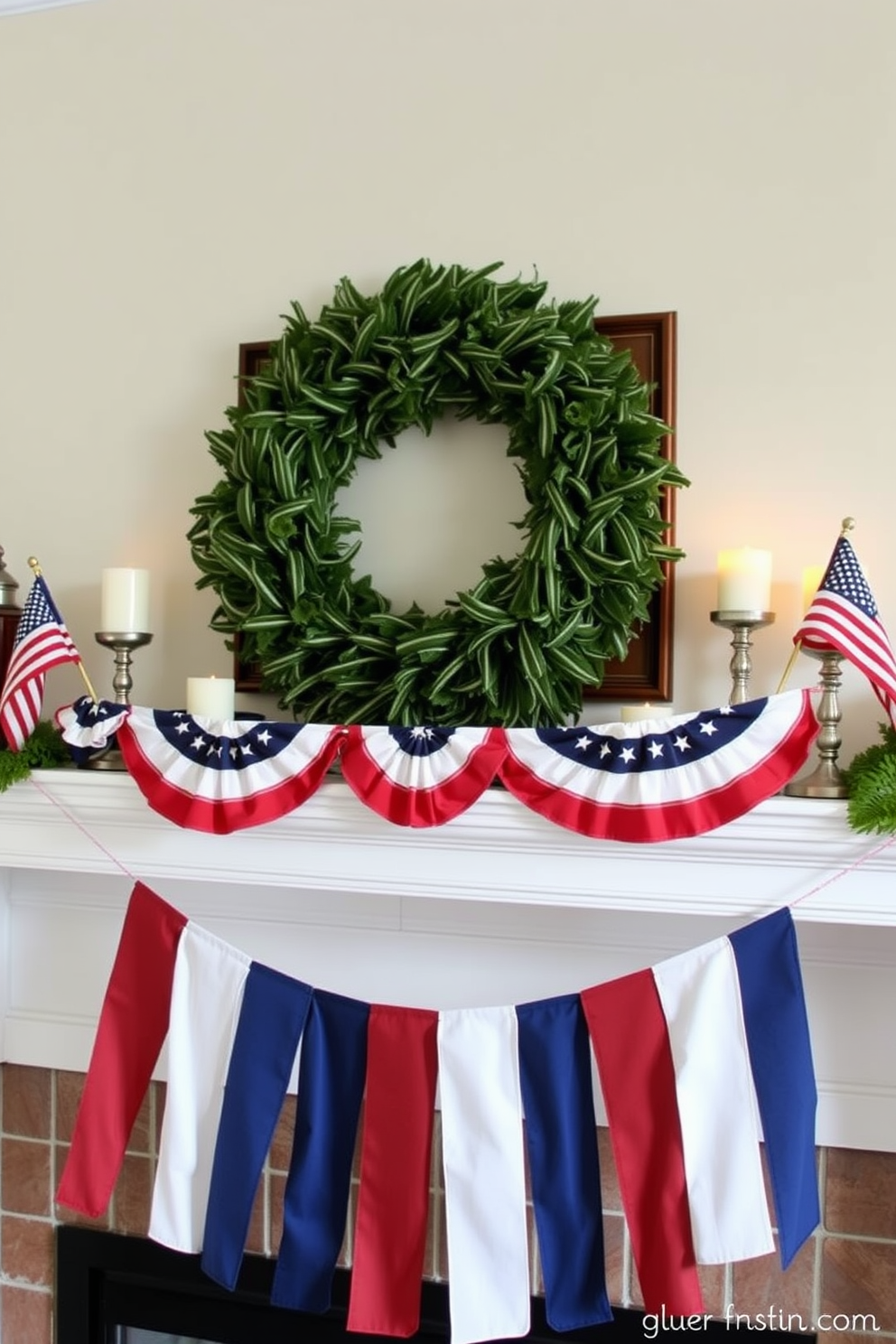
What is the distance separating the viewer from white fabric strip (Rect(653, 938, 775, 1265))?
4.05ft

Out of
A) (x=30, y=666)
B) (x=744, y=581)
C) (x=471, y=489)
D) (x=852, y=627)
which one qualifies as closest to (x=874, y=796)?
(x=852, y=627)

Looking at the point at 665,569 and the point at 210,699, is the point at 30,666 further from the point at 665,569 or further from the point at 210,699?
the point at 665,569

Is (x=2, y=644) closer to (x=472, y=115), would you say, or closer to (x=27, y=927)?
(x=27, y=927)

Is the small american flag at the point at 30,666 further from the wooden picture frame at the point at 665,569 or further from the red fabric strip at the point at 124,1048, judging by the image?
the wooden picture frame at the point at 665,569

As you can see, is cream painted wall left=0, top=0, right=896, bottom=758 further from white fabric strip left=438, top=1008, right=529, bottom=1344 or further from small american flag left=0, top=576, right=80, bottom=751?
white fabric strip left=438, top=1008, right=529, bottom=1344

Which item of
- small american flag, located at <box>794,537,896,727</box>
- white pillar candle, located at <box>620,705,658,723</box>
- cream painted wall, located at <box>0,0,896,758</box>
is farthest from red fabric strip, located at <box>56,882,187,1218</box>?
small american flag, located at <box>794,537,896,727</box>

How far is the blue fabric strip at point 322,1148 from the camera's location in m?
1.33

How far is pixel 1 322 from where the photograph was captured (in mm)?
1696

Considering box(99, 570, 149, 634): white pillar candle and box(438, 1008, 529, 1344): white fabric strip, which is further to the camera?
box(99, 570, 149, 634): white pillar candle

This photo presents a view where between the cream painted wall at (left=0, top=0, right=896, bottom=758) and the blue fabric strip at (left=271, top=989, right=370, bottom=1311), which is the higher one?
the cream painted wall at (left=0, top=0, right=896, bottom=758)

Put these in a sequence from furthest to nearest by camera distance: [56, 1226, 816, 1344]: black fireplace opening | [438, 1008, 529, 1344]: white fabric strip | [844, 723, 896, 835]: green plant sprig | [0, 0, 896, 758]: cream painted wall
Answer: [56, 1226, 816, 1344]: black fireplace opening
[0, 0, 896, 758]: cream painted wall
[438, 1008, 529, 1344]: white fabric strip
[844, 723, 896, 835]: green plant sprig

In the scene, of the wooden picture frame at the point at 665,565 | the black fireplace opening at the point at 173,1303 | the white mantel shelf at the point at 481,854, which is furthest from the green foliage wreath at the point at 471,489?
the black fireplace opening at the point at 173,1303

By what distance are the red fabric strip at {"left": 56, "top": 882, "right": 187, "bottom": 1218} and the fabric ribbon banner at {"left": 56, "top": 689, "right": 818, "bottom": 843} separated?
0.17 m

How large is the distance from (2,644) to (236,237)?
0.70m
